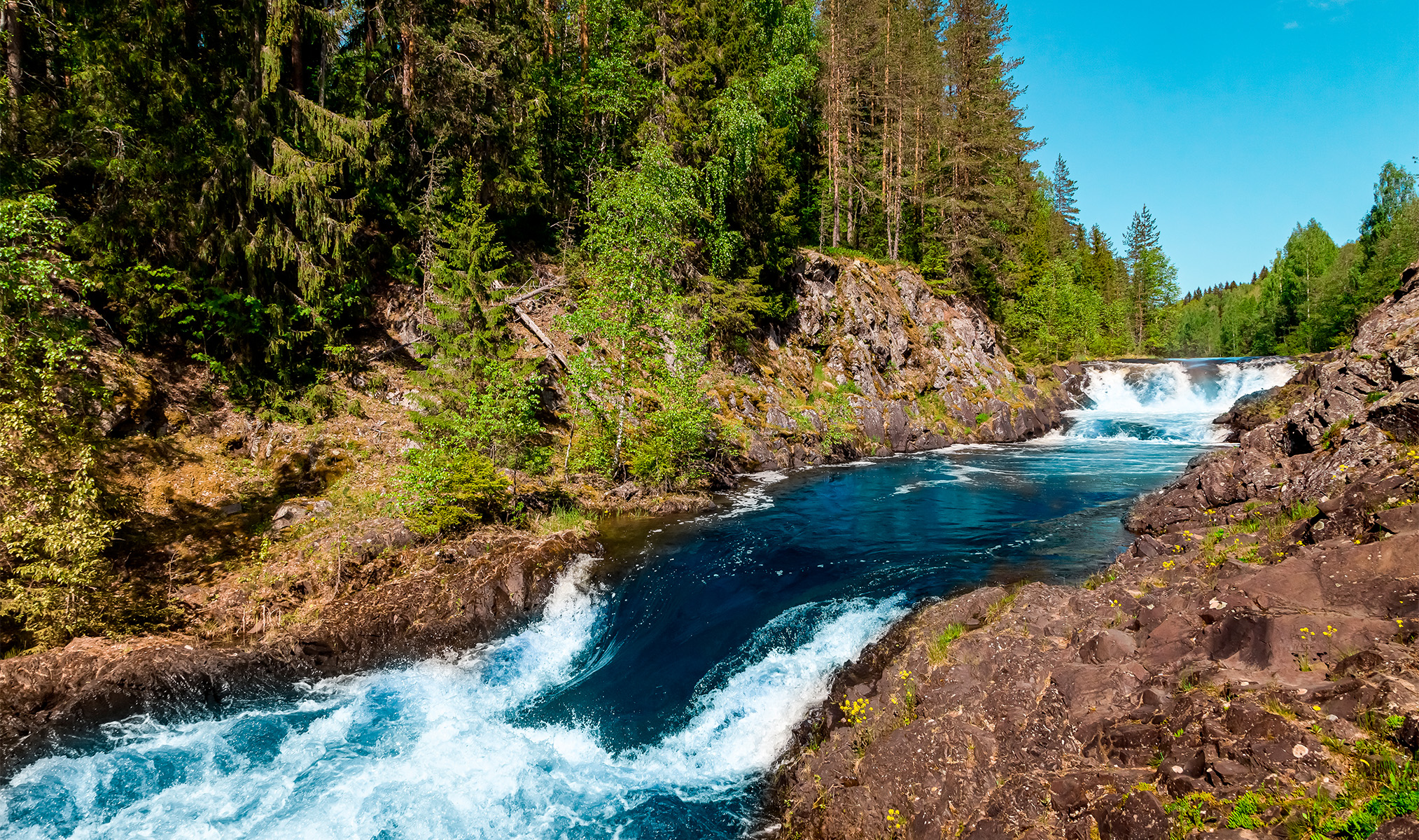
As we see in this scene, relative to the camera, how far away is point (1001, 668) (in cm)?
713

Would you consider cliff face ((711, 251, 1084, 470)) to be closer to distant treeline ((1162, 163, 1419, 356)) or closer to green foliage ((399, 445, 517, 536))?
green foliage ((399, 445, 517, 536))

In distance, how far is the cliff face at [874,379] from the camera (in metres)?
25.9

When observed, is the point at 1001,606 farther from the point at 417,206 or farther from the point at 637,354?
the point at 417,206

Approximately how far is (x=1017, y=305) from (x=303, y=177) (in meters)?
42.4

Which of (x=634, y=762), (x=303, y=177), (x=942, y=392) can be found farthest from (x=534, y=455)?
(x=942, y=392)

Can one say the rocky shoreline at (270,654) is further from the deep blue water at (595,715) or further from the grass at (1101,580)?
the grass at (1101,580)

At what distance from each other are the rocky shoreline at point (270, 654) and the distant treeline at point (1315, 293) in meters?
51.1

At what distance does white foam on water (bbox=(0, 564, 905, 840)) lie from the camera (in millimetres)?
6727

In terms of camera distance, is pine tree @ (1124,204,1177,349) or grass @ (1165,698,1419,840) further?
pine tree @ (1124,204,1177,349)

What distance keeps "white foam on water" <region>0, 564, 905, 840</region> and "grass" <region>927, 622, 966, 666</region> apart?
117 centimetres

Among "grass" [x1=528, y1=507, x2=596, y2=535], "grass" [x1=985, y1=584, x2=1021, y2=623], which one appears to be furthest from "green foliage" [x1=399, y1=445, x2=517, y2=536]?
"grass" [x1=985, y1=584, x2=1021, y2=623]


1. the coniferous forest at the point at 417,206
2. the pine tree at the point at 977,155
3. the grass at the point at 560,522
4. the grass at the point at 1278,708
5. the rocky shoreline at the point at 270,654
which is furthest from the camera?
the pine tree at the point at 977,155

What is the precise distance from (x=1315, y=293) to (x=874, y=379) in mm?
58064

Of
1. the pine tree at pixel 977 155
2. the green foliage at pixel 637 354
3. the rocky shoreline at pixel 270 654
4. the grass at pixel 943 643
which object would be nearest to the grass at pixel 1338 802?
the grass at pixel 943 643
